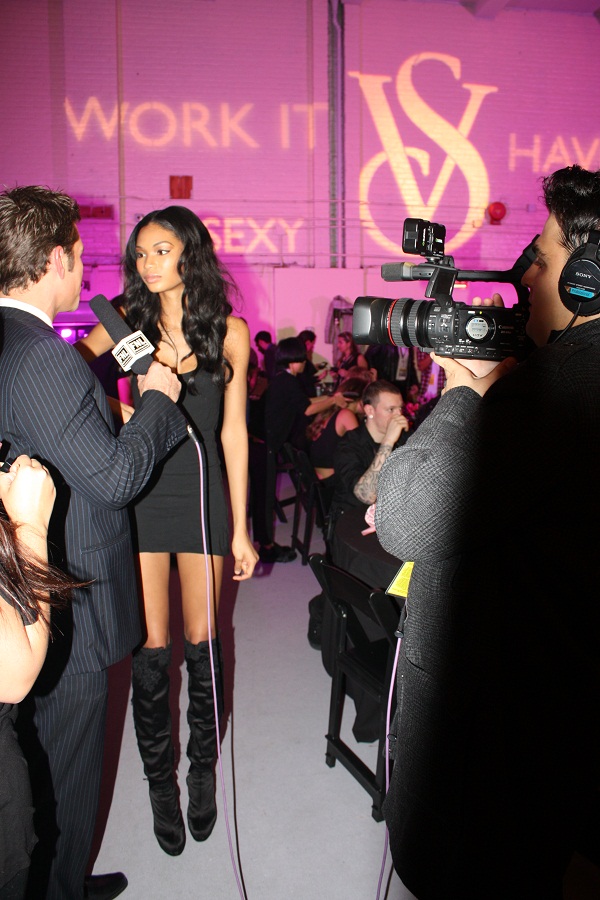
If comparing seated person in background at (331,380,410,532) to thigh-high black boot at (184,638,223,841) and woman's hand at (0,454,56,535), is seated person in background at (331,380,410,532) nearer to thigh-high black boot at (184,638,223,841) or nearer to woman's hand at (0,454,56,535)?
thigh-high black boot at (184,638,223,841)

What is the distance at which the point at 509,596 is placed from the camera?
97 cm

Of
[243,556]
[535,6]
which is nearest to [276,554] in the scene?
[243,556]

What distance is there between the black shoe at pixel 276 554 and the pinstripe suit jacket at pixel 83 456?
3091mm

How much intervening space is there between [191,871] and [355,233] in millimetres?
8700

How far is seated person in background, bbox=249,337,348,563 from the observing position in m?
4.64

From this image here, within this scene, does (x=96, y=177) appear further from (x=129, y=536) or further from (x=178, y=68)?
(x=129, y=536)

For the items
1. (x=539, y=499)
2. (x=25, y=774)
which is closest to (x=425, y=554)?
(x=539, y=499)

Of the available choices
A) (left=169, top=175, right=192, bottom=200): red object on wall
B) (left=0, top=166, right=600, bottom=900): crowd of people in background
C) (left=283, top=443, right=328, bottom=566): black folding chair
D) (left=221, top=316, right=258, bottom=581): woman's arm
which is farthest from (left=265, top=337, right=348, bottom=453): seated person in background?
(left=169, top=175, right=192, bottom=200): red object on wall

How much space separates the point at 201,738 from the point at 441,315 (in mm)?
1539

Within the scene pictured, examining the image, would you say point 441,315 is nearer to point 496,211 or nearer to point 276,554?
point 276,554

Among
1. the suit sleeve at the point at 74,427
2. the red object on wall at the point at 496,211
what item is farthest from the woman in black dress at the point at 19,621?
the red object on wall at the point at 496,211

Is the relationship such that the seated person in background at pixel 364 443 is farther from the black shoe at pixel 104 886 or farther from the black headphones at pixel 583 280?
the black headphones at pixel 583 280

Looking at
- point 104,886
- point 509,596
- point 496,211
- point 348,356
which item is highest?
point 496,211

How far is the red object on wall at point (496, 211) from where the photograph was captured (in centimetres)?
940
